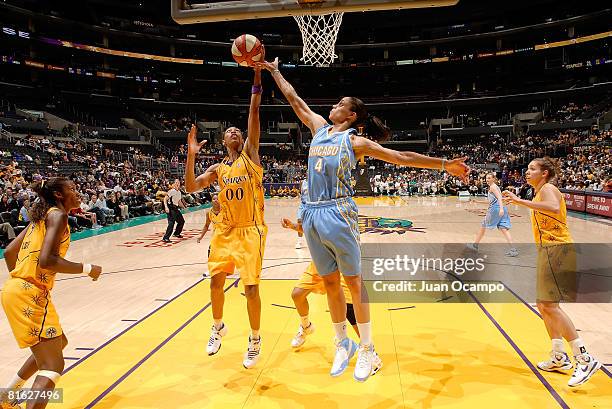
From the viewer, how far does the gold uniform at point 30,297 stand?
272 cm

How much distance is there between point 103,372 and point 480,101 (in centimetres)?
4307

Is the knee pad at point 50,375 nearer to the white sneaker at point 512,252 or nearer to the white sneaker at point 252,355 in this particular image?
the white sneaker at point 252,355

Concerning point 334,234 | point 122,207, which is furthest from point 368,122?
point 122,207

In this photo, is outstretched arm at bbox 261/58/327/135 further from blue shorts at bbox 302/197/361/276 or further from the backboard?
the backboard

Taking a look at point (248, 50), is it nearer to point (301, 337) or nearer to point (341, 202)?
point (341, 202)

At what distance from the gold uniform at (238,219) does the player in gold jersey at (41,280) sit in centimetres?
123

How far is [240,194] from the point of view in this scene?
3.99m

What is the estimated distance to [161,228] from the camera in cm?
1433

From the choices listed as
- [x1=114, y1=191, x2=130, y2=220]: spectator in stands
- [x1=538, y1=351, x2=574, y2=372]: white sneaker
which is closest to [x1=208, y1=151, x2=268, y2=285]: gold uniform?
[x1=538, y1=351, x2=574, y2=372]: white sneaker

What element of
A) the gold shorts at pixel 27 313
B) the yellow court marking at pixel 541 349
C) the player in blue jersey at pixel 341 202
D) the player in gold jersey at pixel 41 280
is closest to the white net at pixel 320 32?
the player in blue jersey at pixel 341 202

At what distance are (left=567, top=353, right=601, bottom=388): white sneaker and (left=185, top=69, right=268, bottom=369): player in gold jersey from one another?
2647mm

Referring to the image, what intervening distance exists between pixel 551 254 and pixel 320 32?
7.12 meters

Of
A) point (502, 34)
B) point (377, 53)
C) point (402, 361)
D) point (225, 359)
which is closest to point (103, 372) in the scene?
point (225, 359)

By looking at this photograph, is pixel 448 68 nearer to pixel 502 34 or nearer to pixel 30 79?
pixel 502 34
